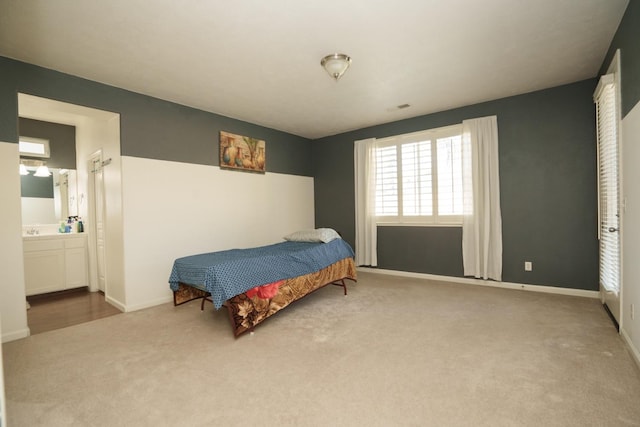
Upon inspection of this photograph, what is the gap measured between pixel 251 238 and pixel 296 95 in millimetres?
2301

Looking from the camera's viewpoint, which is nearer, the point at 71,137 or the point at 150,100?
the point at 150,100

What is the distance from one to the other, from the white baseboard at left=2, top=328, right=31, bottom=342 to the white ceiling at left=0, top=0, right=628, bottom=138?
252 cm

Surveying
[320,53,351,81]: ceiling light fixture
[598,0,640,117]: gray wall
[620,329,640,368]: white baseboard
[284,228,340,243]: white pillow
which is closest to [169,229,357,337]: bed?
[284,228,340,243]: white pillow

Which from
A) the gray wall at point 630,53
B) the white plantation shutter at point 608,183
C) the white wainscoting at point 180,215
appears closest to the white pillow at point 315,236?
the white wainscoting at point 180,215

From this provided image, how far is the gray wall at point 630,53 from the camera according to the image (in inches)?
80.7

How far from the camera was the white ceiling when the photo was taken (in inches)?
85.0

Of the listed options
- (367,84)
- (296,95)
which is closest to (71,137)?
(296,95)

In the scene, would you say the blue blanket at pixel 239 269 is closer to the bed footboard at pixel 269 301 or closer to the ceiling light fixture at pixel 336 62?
the bed footboard at pixel 269 301

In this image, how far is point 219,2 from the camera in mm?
2070

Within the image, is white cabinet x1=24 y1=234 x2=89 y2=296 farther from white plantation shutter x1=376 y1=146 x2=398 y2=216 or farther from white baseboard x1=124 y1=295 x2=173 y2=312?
white plantation shutter x1=376 y1=146 x2=398 y2=216

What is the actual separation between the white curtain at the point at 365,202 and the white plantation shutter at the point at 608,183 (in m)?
2.83

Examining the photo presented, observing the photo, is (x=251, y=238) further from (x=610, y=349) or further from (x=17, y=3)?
(x=610, y=349)

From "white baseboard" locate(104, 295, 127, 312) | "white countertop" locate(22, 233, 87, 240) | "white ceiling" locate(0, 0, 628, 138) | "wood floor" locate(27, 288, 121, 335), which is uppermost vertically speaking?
"white ceiling" locate(0, 0, 628, 138)

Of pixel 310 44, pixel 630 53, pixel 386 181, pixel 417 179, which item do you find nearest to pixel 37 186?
pixel 310 44
